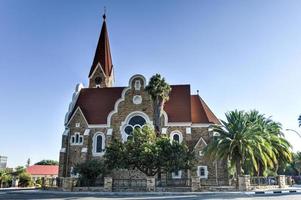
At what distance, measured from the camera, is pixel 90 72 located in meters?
50.8

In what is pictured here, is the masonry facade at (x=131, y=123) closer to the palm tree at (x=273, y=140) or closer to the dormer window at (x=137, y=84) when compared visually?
the dormer window at (x=137, y=84)

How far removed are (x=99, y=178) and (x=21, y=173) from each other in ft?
64.2

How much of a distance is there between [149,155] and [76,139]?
15.6m

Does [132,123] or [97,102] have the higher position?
[97,102]

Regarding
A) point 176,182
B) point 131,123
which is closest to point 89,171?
point 176,182

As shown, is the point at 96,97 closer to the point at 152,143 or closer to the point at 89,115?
the point at 89,115

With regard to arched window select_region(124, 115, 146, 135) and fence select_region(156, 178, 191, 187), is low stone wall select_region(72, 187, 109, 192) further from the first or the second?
arched window select_region(124, 115, 146, 135)

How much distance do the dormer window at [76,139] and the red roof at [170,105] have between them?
250 cm

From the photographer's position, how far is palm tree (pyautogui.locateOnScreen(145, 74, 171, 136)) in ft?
122

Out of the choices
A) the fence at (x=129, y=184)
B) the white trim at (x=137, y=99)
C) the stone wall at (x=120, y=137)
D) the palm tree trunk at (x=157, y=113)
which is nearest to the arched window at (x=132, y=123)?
the stone wall at (x=120, y=137)

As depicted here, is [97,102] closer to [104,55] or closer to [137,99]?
[137,99]

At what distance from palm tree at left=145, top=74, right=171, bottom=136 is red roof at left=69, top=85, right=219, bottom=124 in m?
2.42

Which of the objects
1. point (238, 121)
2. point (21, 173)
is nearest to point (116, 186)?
point (238, 121)

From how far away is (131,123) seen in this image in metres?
40.2
